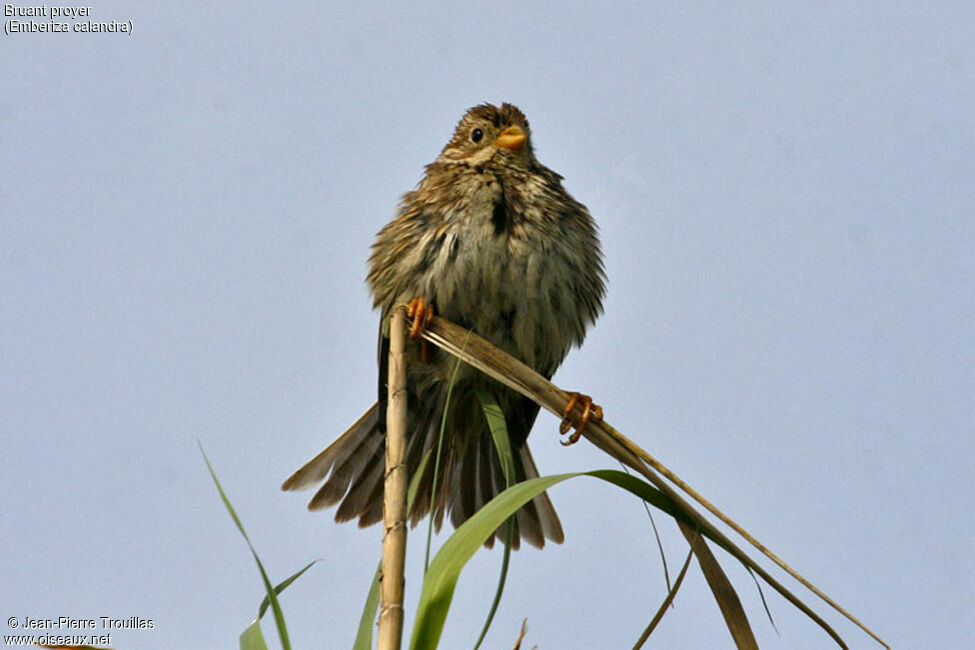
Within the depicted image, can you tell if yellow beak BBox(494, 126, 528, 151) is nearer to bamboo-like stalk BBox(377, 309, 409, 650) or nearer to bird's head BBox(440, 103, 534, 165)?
bird's head BBox(440, 103, 534, 165)

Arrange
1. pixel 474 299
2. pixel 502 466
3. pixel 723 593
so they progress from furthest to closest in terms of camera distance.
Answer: pixel 474 299 < pixel 502 466 < pixel 723 593

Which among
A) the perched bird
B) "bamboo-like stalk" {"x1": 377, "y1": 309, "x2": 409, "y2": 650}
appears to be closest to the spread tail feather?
the perched bird

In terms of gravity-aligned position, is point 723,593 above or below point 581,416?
below

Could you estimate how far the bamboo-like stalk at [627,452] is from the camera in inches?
64.2

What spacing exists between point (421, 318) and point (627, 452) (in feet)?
4.21

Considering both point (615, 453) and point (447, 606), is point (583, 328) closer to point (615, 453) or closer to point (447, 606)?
point (615, 453)

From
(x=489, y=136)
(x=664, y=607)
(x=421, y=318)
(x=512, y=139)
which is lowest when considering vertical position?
(x=664, y=607)

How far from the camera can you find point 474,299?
3.33 metres

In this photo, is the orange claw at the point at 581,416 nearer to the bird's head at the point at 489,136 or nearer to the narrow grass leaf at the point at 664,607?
the narrow grass leaf at the point at 664,607

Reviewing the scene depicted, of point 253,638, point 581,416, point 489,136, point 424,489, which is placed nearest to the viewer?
point 253,638

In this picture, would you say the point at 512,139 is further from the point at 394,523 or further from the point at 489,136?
the point at 394,523

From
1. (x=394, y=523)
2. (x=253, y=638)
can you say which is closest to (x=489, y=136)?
(x=394, y=523)

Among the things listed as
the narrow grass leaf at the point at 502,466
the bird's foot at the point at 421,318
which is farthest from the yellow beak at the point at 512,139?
the narrow grass leaf at the point at 502,466

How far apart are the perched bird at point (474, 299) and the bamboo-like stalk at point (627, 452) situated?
0.80 m
